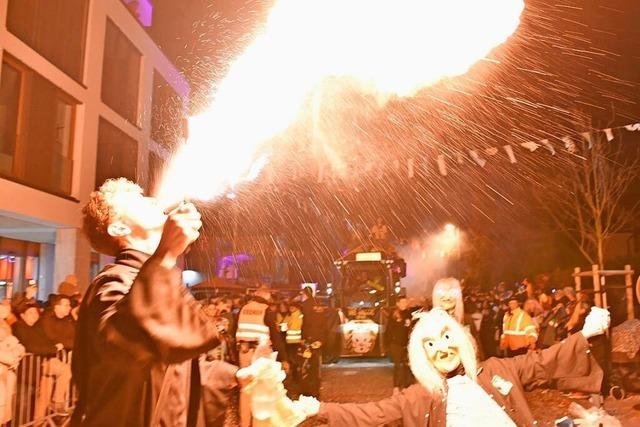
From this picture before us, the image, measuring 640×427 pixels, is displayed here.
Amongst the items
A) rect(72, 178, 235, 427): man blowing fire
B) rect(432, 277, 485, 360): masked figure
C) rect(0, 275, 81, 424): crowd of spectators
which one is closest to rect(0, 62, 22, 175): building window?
rect(0, 275, 81, 424): crowd of spectators

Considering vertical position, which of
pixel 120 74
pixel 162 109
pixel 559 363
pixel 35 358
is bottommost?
pixel 35 358

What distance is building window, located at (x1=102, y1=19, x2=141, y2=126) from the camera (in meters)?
18.8

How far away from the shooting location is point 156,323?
1.75m

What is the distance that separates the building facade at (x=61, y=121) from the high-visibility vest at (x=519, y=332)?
10.4 meters

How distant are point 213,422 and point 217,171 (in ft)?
12.0

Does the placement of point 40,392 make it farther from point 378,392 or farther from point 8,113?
point 8,113

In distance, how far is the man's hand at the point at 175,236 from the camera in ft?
6.08

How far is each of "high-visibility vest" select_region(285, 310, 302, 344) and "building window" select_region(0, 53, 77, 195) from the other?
6.98m

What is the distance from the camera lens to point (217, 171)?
5789 millimetres

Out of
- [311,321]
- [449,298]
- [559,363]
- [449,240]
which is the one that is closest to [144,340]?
[559,363]

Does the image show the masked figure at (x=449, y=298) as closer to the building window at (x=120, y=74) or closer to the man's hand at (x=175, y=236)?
the man's hand at (x=175, y=236)

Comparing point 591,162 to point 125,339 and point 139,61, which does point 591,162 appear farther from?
point 125,339

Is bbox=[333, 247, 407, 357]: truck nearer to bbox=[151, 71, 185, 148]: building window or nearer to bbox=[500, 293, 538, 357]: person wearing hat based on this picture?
bbox=[500, 293, 538, 357]: person wearing hat

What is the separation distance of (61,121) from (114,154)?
328cm
